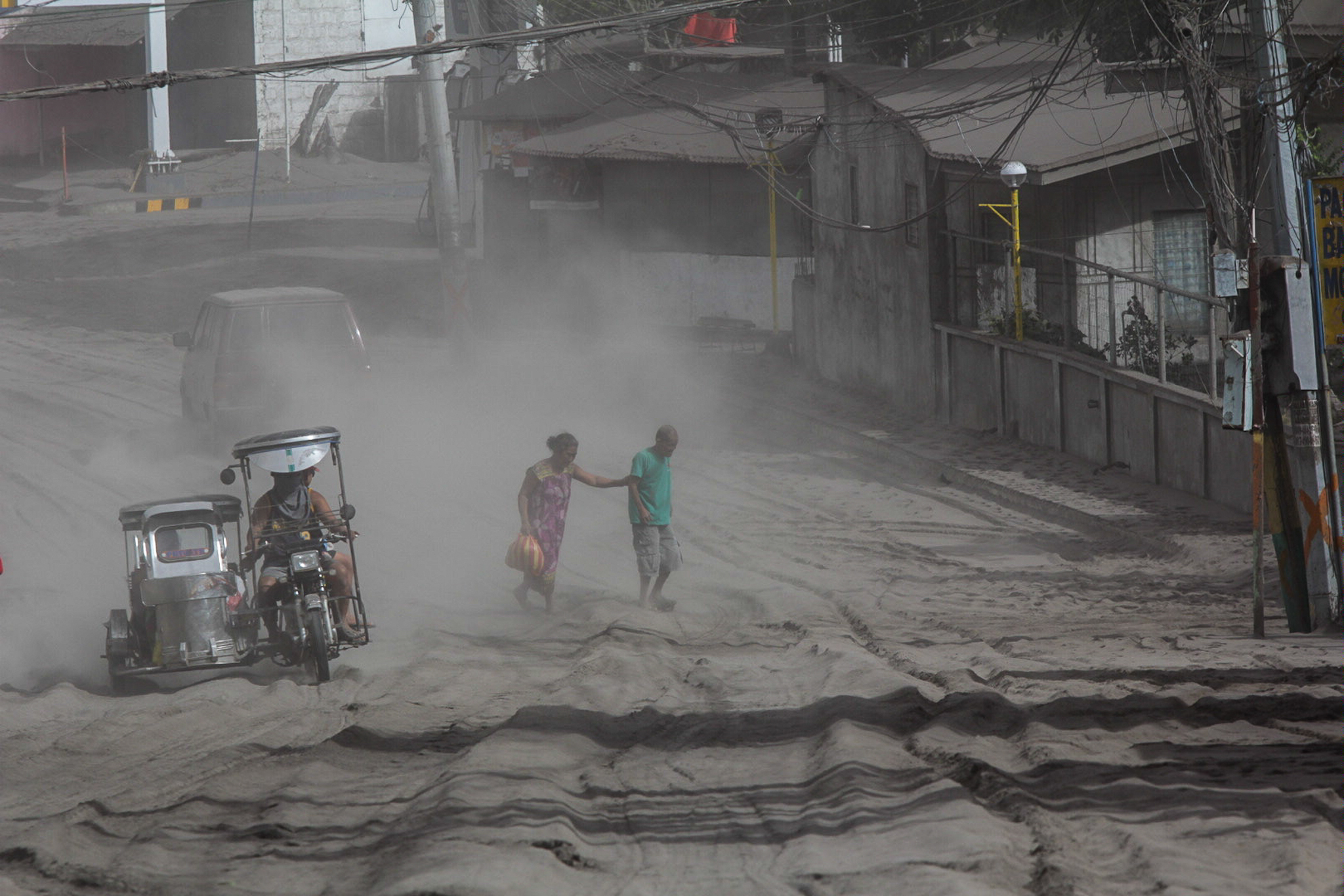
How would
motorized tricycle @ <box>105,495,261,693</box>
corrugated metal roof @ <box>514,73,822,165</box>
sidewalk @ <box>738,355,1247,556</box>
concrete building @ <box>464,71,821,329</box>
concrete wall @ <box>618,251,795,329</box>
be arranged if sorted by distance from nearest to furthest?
motorized tricycle @ <box>105,495,261,693</box>
sidewalk @ <box>738,355,1247,556</box>
corrugated metal roof @ <box>514,73,822,165</box>
concrete building @ <box>464,71,821,329</box>
concrete wall @ <box>618,251,795,329</box>

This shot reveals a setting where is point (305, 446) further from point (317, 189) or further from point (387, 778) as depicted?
point (317, 189)

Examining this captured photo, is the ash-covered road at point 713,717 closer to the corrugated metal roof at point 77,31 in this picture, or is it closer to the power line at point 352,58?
the power line at point 352,58

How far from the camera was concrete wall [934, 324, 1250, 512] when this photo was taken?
46.2 feet

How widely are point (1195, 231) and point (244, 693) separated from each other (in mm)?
14226

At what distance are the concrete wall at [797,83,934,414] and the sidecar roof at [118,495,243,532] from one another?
1161cm

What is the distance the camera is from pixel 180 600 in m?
9.67

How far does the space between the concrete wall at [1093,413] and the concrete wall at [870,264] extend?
101cm

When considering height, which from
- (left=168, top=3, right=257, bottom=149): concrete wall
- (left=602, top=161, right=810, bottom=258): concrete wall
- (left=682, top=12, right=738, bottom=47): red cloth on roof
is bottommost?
(left=602, top=161, right=810, bottom=258): concrete wall

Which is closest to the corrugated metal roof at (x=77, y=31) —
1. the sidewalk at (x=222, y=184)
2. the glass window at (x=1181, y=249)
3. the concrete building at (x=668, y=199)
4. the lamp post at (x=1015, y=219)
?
the sidewalk at (x=222, y=184)

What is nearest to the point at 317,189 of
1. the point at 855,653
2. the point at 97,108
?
the point at 97,108

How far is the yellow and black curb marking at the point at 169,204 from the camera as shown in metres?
39.2

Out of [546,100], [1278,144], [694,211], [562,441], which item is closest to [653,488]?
[562,441]

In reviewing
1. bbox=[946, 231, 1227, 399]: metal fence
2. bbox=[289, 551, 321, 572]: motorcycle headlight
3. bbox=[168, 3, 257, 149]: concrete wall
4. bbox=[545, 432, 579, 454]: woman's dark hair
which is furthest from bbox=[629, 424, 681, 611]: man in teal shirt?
bbox=[168, 3, 257, 149]: concrete wall

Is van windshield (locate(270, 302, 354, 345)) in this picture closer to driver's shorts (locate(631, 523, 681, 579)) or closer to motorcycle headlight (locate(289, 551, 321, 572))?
driver's shorts (locate(631, 523, 681, 579))
